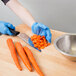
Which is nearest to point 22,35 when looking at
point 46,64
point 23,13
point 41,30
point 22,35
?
point 22,35

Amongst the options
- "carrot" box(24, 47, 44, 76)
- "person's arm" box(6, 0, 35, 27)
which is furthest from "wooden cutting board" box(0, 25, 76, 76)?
"person's arm" box(6, 0, 35, 27)

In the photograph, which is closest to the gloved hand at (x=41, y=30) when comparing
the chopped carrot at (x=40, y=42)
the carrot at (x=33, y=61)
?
the chopped carrot at (x=40, y=42)

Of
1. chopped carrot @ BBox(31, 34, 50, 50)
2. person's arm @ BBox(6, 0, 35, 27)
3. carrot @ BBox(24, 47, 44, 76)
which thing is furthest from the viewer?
person's arm @ BBox(6, 0, 35, 27)

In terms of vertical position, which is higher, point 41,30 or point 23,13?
point 23,13

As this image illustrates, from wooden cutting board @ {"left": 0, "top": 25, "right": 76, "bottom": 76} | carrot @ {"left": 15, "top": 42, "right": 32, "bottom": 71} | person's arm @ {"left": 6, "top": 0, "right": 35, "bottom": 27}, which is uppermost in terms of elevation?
person's arm @ {"left": 6, "top": 0, "right": 35, "bottom": 27}

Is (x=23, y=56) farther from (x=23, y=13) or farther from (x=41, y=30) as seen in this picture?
(x=23, y=13)

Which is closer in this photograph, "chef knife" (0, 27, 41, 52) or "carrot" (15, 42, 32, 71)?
"carrot" (15, 42, 32, 71)

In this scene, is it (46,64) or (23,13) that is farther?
(23,13)

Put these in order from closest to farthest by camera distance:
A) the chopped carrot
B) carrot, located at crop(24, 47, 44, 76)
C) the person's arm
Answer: carrot, located at crop(24, 47, 44, 76) → the chopped carrot → the person's arm

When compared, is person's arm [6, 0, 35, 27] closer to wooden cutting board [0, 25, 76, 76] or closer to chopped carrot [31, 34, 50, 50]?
chopped carrot [31, 34, 50, 50]

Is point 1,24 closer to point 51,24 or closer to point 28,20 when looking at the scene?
point 28,20

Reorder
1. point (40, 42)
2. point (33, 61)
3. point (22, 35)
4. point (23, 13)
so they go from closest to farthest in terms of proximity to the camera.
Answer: point (33, 61) → point (40, 42) → point (22, 35) → point (23, 13)

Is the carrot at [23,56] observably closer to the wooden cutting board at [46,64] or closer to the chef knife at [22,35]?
the wooden cutting board at [46,64]

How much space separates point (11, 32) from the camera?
130 cm
